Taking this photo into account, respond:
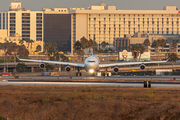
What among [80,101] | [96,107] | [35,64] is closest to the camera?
[96,107]

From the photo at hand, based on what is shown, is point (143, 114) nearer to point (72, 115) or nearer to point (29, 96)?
point (72, 115)

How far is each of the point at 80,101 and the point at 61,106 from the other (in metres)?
2.29

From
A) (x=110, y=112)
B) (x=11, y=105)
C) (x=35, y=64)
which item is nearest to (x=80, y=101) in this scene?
(x=110, y=112)

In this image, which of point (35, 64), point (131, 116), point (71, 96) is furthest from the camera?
point (35, 64)

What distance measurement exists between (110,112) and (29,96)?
12.3 metres

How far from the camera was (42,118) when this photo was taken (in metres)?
33.8

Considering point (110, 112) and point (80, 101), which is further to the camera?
point (80, 101)

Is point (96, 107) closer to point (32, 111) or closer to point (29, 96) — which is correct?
point (32, 111)

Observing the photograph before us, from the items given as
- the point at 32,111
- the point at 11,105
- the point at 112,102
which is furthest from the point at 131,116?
the point at 11,105

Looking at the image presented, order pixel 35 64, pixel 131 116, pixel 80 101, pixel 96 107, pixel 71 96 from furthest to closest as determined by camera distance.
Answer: pixel 35 64 → pixel 71 96 → pixel 80 101 → pixel 96 107 → pixel 131 116

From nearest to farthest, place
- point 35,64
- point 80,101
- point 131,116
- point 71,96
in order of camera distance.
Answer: point 131,116 → point 80,101 → point 71,96 → point 35,64

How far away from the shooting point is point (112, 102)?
119 feet

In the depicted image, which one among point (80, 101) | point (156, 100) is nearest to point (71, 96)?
point (80, 101)

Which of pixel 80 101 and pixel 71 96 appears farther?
pixel 71 96
